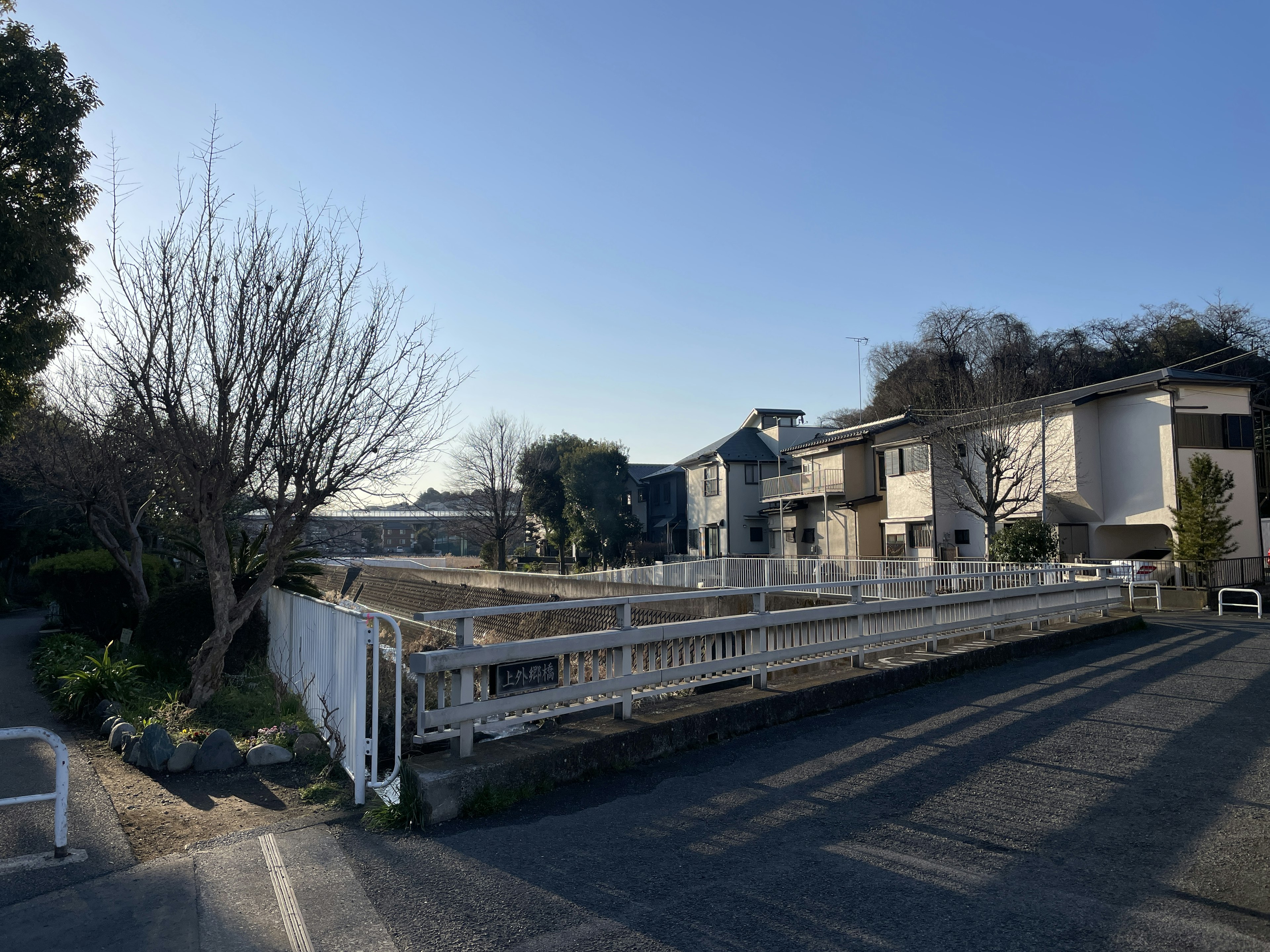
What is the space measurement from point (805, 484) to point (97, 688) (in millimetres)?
33600

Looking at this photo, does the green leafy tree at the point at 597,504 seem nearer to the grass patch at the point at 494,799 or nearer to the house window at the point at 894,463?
the house window at the point at 894,463

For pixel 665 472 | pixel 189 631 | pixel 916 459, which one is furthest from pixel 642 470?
pixel 189 631

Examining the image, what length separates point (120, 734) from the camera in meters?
7.62

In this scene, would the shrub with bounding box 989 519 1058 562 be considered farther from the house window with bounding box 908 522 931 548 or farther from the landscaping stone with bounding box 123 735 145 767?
the landscaping stone with bounding box 123 735 145 767

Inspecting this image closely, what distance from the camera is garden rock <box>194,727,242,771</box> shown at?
6.68 meters

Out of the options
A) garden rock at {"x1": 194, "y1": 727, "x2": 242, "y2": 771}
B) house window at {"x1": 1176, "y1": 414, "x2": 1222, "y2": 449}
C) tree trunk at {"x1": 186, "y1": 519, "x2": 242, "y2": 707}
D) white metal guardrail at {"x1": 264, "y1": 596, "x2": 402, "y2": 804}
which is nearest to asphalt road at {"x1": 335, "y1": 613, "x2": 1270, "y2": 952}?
white metal guardrail at {"x1": 264, "y1": 596, "x2": 402, "y2": 804}

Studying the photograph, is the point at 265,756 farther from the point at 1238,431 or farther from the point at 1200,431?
the point at 1238,431

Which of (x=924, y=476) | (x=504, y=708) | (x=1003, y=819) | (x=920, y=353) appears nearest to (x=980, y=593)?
(x=1003, y=819)

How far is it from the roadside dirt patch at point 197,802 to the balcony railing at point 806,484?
111ft

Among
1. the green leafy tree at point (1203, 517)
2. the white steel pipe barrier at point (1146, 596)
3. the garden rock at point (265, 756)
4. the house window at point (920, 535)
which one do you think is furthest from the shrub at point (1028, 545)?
the garden rock at point (265, 756)

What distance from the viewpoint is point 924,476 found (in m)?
33.8

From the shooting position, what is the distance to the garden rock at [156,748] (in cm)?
670

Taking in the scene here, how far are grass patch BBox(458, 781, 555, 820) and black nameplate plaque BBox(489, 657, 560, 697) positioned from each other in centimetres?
64

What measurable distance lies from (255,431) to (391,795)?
5.53 meters
